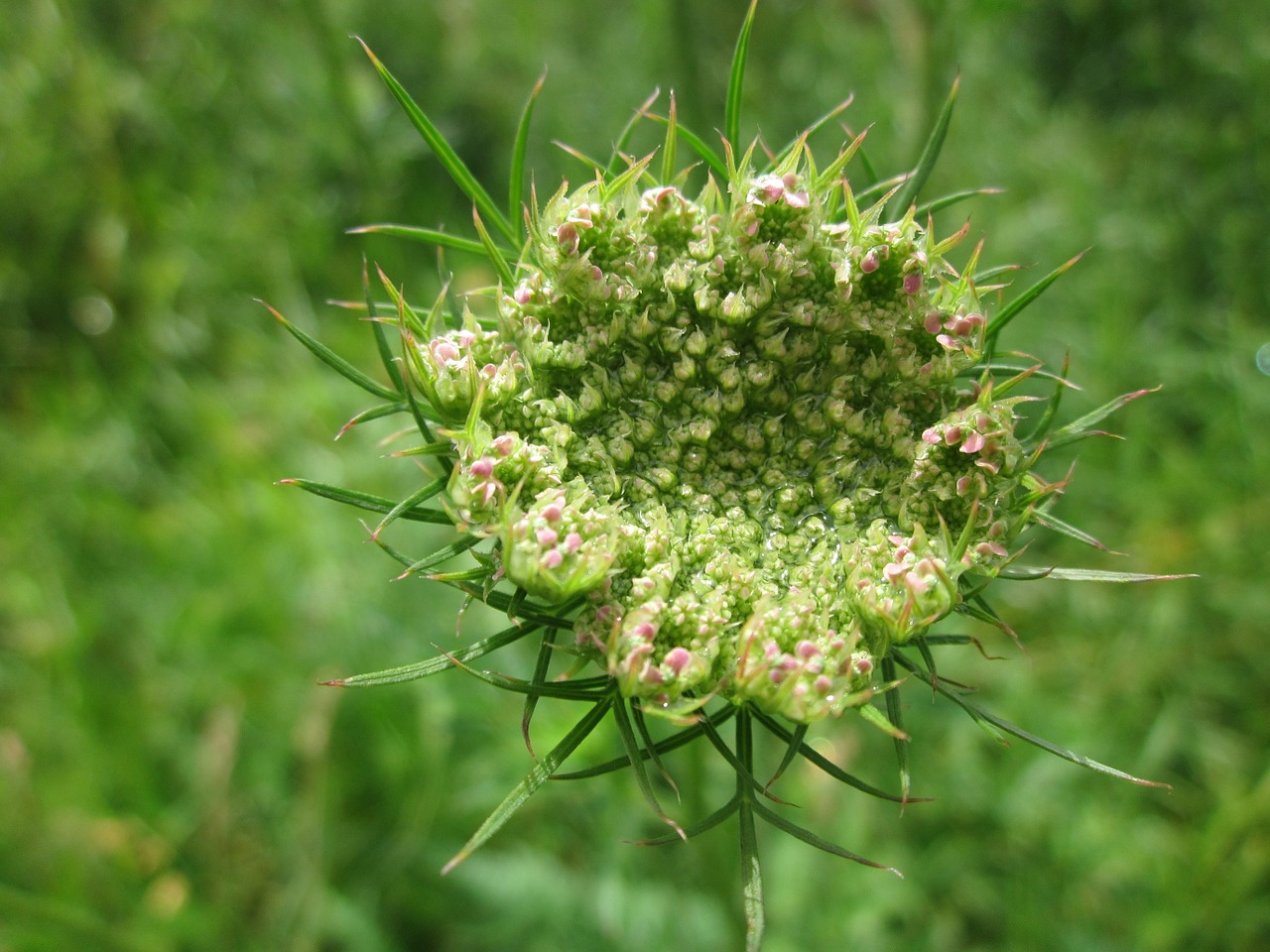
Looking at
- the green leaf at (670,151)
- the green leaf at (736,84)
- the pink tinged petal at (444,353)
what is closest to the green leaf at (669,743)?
the pink tinged petal at (444,353)

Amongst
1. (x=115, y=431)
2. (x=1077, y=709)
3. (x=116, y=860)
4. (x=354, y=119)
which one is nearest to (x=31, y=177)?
(x=115, y=431)

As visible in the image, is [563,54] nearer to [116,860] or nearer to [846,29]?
[846,29]

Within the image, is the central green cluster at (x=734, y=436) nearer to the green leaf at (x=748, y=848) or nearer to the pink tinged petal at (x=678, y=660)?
the pink tinged petal at (x=678, y=660)

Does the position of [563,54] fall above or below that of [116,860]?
above

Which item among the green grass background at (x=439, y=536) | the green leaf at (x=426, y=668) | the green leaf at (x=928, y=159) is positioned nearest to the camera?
the green leaf at (x=426, y=668)

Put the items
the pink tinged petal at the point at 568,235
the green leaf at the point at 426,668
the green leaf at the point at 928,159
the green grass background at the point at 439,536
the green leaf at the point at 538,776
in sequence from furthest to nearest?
the green grass background at the point at 439,536 → the green leaf at the point at 928,159 → the pink tinged petal at the point at 568,235 → the green leaf at the point at 426,668 → the green leaf at the point at 538,776

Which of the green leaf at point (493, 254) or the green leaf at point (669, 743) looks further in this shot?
the green leaf at point (493, 254)

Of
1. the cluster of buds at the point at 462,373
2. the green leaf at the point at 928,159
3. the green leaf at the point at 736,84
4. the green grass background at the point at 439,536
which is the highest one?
the green leaf at the point at 736,84

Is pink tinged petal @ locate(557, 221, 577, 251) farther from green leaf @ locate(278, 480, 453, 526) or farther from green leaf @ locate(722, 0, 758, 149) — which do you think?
green leaf @ locate(278, 480, 453, 526)
